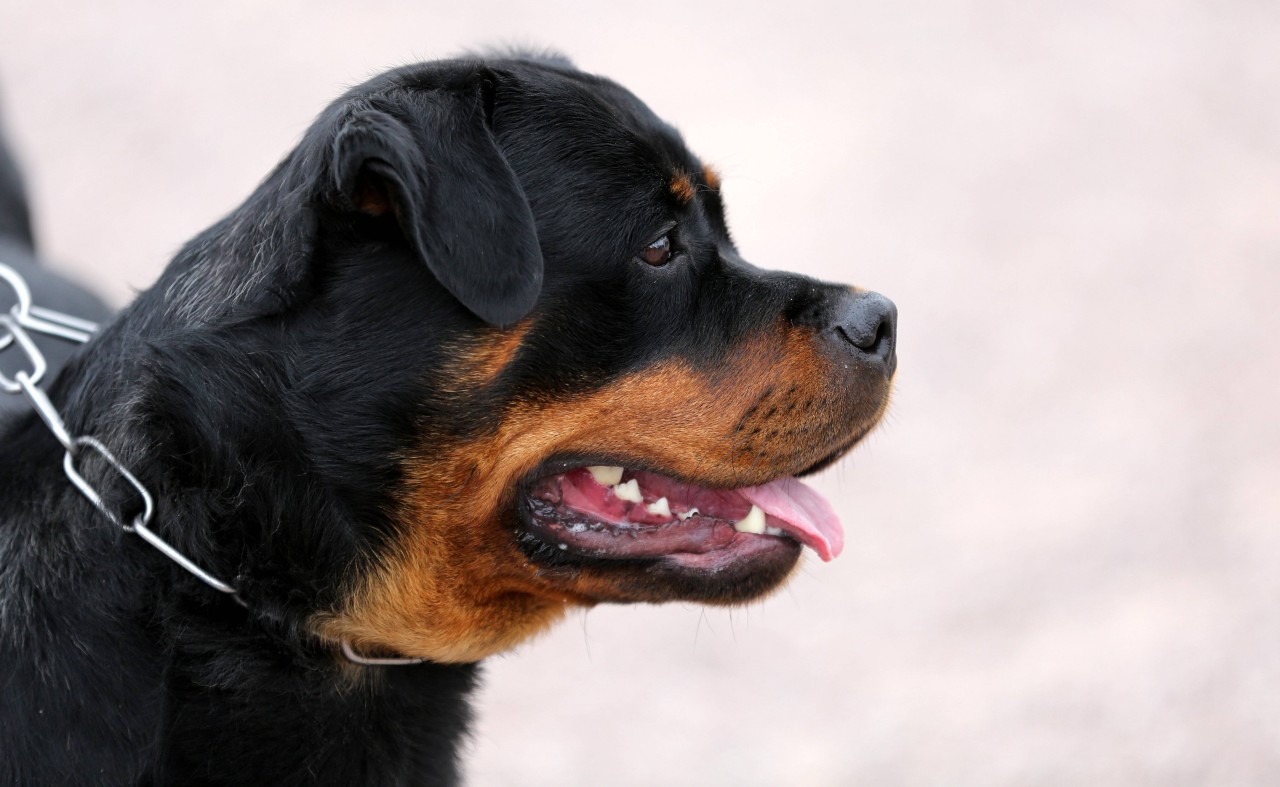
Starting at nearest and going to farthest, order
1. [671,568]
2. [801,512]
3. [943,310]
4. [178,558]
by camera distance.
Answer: [178,558]
[671,568]
[801,512]
[943,310]

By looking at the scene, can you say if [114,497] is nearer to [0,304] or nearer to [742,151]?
[0,304]

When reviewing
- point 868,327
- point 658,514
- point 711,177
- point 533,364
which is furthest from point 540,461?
point 711,177

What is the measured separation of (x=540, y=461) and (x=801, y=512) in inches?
26.9

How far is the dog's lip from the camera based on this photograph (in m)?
2.78

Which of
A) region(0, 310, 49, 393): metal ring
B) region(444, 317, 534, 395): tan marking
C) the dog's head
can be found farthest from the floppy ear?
region(0, 310, 49, 393): metal ring

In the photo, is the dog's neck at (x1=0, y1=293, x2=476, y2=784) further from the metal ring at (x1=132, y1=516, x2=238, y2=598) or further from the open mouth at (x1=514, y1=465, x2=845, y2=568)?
the open mouth at (x1=514, y1=465, x2=845, y2=568)

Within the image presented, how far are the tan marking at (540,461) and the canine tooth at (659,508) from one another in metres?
0.15

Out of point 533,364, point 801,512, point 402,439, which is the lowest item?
point 402,439

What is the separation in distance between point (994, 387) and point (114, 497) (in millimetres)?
5217

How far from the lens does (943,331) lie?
7.37m

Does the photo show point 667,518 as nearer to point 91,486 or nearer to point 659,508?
point 659,508

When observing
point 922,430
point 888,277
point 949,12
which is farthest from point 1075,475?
point 949,12

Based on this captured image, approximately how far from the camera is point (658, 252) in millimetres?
2918

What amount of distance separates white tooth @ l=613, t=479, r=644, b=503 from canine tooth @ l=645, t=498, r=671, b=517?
3 cm
